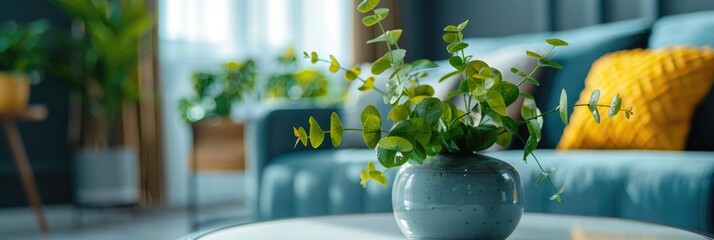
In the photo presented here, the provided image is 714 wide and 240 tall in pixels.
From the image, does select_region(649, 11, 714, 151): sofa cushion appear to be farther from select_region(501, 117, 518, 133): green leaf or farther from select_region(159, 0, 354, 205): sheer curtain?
select_region(159, 0, 354, 205): sheer curtain

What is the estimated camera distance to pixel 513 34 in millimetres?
3758

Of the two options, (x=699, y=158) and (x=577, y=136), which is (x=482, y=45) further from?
(x=699, y=158)

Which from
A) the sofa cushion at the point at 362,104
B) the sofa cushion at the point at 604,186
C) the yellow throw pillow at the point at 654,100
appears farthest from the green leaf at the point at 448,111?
the sofa cushion at the point at 362,104

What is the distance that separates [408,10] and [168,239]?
1.96m

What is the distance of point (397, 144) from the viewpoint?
82 cm

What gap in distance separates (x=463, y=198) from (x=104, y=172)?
300 cm

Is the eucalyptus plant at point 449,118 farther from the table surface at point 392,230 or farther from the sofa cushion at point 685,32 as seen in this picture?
the sofa cushion at point 685,32

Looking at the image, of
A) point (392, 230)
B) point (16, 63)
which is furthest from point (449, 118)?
point (16, 63)

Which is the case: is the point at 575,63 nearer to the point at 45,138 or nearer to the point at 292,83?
the point at 292,83

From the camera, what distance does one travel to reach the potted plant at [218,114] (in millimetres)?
3088

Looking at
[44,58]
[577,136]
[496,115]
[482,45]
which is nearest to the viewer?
[496,115]

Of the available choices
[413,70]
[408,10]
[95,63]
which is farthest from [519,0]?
[413,70]

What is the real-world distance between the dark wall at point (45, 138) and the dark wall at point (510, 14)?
1756 mm

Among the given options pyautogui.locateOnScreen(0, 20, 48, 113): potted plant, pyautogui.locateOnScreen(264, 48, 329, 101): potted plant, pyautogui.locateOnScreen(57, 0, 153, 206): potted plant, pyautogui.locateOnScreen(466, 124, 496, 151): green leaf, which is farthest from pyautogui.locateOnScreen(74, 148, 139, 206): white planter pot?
pyautogui.locateOnScreen(466, 124, 496, 151): green leaf
